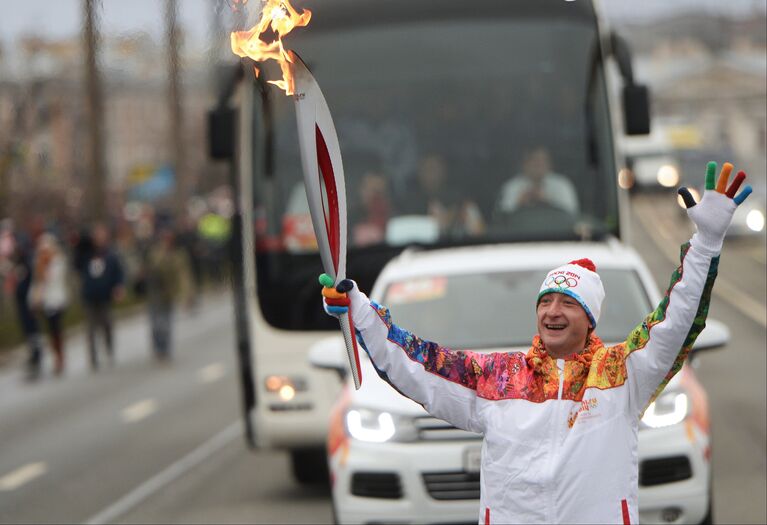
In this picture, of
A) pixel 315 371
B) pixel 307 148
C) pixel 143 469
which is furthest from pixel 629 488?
pixel 143 469

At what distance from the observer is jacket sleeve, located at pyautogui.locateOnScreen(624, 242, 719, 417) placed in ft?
12.9

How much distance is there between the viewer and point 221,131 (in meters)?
10.3

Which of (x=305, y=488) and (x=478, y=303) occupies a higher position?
(x=478, y=303)

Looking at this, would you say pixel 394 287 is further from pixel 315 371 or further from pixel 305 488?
pixel 305 488

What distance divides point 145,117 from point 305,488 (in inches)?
1152

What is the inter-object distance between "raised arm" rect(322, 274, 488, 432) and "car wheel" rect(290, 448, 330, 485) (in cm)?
625

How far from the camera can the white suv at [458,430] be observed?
7160 mm

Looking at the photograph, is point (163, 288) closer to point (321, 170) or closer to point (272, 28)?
point (272, 28)

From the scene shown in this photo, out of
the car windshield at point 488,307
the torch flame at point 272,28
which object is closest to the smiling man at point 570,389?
the torch flame at point 272,28

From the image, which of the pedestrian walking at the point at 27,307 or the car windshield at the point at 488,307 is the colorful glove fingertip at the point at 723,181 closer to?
the car windshield at the point at 488,307

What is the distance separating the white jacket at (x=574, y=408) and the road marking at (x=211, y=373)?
14519mm

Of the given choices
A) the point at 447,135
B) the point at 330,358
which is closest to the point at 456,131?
the point at 447,135

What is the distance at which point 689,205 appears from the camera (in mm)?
3943

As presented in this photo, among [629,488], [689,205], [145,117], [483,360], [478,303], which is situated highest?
[689,205]
